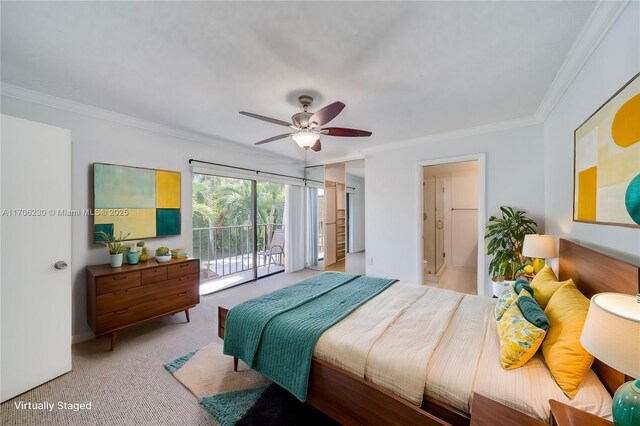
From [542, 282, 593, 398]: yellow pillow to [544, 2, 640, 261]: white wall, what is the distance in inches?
14.1

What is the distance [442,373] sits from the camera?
4.07 feet

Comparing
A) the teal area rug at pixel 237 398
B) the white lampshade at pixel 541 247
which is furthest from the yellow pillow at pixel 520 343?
the white lampshade at pixel 541 247

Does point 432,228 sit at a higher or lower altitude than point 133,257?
higher

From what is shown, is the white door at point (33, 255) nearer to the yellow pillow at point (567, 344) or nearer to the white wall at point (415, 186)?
the yellow pillow at point (567, 344)

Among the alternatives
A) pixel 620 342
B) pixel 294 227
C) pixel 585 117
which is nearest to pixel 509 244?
pixel 585 117

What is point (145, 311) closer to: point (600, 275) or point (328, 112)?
point (328, 112)

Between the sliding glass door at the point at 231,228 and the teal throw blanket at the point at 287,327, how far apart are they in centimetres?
240

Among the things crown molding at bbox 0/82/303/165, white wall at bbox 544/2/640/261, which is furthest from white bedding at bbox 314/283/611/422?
crown molding at bbox 0/82/303/165

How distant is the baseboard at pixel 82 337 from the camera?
98.4 inches

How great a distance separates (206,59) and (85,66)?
983mm

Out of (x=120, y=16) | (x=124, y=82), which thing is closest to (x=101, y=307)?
(x=124, y=82)

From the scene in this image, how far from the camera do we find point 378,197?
428 cm

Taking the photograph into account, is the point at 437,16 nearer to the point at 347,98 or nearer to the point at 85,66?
the point at 347,98

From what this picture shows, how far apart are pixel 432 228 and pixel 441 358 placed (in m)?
4.26
